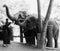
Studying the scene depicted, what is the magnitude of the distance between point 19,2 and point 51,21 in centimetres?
361

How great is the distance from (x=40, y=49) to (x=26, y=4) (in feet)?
12.6

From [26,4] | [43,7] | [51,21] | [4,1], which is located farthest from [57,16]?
[51,21]

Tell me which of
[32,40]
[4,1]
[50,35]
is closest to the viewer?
[50,35]

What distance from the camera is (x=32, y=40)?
204 centimetres

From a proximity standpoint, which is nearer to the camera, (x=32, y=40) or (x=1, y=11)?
(x=32, y=40)

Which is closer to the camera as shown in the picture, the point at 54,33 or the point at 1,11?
the point at 54,33

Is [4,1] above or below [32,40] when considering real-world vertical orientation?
above

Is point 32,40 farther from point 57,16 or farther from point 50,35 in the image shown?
point 57,16

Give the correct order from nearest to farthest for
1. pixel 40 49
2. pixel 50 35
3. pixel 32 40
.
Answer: pixel 40 49 → pixel 50 35 → pixel 32 40

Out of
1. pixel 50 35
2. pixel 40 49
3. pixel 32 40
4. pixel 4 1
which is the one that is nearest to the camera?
pixel 40 49

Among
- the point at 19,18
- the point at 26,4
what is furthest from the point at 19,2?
the point at 19,18

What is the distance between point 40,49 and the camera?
173 cm

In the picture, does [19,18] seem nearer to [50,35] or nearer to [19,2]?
[50,35]

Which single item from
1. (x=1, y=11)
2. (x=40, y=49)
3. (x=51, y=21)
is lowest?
(x=40, y=49)
